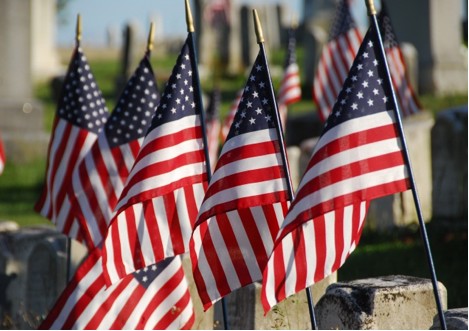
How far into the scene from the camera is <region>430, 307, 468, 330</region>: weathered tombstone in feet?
18.8

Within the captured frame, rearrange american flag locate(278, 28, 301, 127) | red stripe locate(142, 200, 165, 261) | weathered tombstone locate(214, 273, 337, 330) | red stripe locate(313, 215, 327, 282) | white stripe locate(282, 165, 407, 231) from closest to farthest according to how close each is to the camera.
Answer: white stripe locate(282, 165, 407, 231), red stripe locate(313, 215, 327, 282), red stripe locate(142, 200, 165, 261), weathered tombstone locate(214, 273, 337, 330), american flag locate(278, 28, 301, 127)

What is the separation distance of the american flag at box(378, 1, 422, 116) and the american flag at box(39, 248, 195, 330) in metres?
5.01

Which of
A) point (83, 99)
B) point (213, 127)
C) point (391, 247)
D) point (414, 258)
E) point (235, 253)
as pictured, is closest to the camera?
point (235, 253)

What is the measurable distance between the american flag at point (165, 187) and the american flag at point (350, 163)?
1106 millimetres

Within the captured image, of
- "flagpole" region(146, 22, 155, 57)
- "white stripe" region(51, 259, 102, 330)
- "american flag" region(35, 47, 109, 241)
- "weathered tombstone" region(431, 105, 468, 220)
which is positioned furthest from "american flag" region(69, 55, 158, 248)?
"weathered tombstone" region(431, 105, 468, 220)

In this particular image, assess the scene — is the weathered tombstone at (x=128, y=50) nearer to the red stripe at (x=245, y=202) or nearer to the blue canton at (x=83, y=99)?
the blue canton at (x=83, y=99)

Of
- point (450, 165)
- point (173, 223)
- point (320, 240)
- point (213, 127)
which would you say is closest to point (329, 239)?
point (320, 240)

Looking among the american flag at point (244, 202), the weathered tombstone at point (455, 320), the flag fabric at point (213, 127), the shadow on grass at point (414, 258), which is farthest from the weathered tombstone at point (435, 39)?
the weathered tombstone at point (455, 320)

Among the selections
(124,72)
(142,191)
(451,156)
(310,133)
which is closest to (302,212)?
(142,191)

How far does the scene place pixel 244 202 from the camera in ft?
21.8

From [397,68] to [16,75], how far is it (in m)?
8.12

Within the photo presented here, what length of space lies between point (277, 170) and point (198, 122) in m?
0.77

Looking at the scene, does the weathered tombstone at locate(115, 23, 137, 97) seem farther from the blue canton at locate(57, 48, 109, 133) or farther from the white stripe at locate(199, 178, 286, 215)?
the white stripe at locate(199, 178, 286, 215)

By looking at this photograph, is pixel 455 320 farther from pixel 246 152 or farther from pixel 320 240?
pixel 246 152
